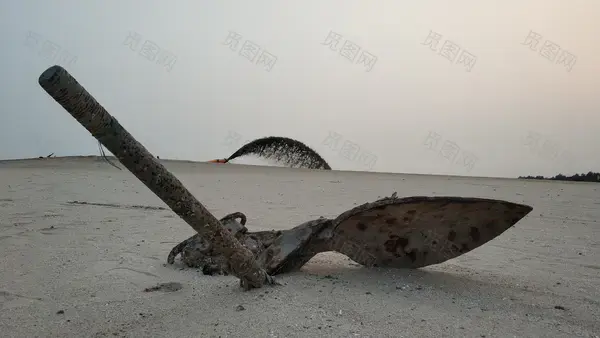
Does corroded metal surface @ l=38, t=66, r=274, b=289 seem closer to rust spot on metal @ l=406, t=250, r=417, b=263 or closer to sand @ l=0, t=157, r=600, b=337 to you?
sand @ l=0, t=157, r=600, b=337

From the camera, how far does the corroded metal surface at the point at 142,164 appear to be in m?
2.21

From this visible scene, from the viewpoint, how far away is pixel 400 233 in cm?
338

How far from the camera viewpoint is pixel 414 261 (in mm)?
3514

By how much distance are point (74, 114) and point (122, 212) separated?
495 cm

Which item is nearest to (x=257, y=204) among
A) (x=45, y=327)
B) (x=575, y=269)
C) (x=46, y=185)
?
(x=46, y=185)

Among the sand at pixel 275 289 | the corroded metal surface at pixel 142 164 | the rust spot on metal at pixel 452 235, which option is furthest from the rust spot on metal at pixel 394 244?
the corroded metal surface at pixel 142 164

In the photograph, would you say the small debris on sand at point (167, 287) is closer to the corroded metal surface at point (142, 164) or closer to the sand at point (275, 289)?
the sand at point (275, 289)

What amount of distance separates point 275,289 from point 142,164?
1056 millimetres

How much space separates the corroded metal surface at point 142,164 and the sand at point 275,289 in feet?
0.71

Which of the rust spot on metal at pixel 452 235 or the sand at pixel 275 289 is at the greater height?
the rust spot on metal at pixel 452 235

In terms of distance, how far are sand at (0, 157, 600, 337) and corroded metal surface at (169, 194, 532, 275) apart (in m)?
0.13

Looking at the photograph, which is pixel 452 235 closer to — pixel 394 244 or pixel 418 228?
pixel 418 228

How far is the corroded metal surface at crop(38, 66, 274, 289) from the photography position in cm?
221

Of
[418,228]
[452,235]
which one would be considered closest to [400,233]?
[418,228]
